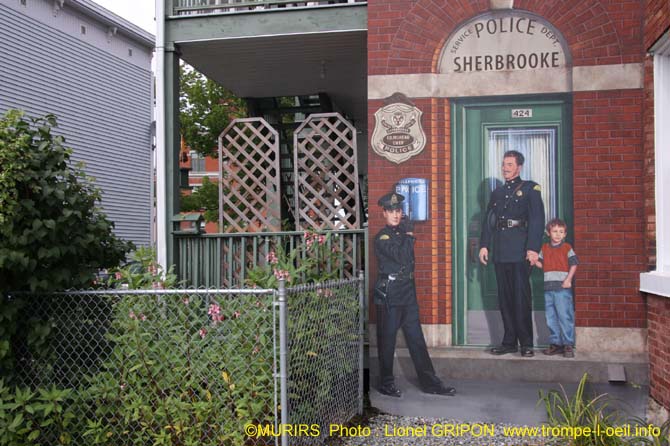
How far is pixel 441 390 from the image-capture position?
589cm

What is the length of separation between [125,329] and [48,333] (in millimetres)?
536

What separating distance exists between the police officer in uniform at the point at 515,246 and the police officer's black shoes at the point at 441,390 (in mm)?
525

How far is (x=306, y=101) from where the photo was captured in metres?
10.5

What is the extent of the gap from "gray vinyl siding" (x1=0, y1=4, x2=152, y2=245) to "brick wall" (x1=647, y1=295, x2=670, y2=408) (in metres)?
12.1

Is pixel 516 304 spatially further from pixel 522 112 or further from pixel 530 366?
pixel 522 112

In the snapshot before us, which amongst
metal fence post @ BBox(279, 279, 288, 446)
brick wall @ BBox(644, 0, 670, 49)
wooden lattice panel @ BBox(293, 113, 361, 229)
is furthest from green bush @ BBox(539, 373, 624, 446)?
brick wall @ BBox(644, 0, 670, 49)

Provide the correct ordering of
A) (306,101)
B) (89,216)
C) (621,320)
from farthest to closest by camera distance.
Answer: (306,101) < (621,320) < (89,216)

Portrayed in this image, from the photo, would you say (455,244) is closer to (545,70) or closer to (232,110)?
(545,70)

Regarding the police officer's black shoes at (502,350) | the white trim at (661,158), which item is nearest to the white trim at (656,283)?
the white trim at (661,158)

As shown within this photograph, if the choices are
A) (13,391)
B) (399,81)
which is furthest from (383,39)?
(13,391)

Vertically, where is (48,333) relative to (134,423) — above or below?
above

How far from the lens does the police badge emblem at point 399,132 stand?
→ 6.03 meters

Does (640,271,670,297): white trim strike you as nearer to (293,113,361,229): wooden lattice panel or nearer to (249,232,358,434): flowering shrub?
(249,232,358,434): flowering shrub

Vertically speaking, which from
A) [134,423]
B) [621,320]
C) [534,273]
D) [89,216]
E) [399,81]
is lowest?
[134,423]
